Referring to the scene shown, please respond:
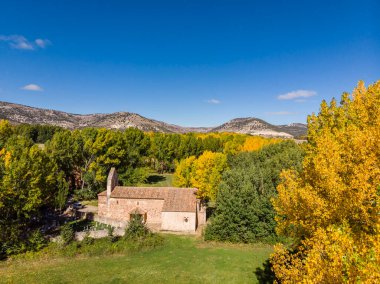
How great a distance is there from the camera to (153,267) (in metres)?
23.6

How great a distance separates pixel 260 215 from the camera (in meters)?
31.6

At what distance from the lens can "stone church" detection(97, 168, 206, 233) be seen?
35031 mm

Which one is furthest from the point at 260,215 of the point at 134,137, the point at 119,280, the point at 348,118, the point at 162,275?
the point at 134,137

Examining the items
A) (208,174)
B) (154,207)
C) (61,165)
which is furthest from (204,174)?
(61,165)

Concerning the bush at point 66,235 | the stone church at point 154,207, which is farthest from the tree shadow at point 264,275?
the bush at point 66,235

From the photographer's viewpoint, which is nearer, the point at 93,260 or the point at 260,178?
the point at 93,260

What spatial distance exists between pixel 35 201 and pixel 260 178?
1113 inches

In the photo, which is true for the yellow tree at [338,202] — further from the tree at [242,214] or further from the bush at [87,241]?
the bush at [87,241]

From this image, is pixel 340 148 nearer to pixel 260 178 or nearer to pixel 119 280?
pixel 119 280

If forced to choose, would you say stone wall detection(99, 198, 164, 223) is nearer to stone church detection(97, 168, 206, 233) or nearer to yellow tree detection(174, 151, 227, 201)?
stone church detection(97, 168, 206, 233)

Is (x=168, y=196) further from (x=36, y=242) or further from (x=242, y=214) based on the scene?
(x=36, y=242)

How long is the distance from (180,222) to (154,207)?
4719mm

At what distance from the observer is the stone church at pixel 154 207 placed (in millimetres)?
35031

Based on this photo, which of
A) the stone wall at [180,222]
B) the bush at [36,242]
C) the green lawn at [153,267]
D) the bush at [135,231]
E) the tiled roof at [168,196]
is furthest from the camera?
the tiled roof at [168,196]
